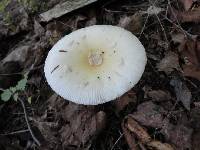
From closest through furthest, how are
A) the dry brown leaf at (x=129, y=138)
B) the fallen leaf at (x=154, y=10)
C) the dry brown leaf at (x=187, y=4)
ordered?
the dry brown leaf at (x=129, y=138), the dry brown leaf at (x=187, y=4), the fallen leaf at (x=154, y=10)

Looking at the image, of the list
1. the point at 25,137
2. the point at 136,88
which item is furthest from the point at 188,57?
the point at 25,137

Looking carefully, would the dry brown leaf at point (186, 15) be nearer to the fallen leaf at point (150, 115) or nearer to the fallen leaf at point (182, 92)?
the fallen leaf at point (182, 92)

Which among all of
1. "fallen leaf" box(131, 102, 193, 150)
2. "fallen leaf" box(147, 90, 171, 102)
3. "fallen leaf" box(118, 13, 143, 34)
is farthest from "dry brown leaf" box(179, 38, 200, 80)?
"fallen leaf" box(118, 13, 143, 34)

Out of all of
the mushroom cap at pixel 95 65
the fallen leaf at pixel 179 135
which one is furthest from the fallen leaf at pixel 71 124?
the fallen leaf at pixel 179 135

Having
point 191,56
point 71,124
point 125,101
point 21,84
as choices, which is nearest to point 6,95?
point 21,84

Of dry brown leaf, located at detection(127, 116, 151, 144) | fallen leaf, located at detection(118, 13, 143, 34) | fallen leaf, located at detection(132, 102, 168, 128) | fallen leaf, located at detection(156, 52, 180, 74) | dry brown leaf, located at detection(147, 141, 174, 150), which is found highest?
fallen leaf, located at detection(118, 13, 143, 34)

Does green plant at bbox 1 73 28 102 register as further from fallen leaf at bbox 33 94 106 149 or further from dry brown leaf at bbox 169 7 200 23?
dry brown leaf at bbox 169 7 200 23

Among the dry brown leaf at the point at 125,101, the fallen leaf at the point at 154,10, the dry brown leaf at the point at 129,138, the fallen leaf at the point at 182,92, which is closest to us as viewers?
the dry brown leaf at the point at 129,138

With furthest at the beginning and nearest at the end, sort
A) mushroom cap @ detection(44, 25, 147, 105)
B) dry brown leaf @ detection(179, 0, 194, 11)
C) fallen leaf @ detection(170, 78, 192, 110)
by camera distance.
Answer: dry brown leaf @ detection(179, 0, 194, 11) → fallen leaf @ detection(170, 78, 192, 110) → mushroom cap @ detection(44, 25, 147, 105)
